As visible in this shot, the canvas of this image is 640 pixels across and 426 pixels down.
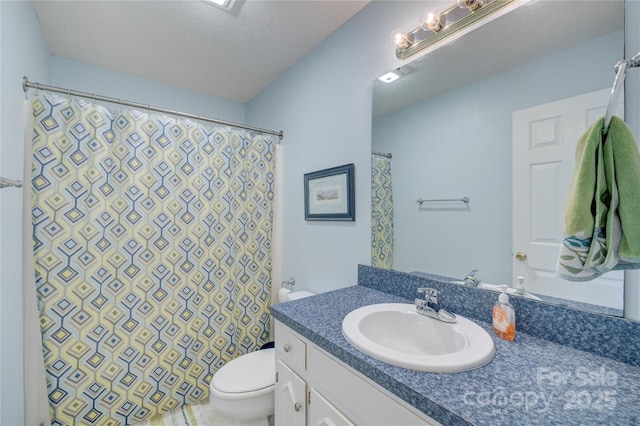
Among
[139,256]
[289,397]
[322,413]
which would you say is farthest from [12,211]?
[322,413]

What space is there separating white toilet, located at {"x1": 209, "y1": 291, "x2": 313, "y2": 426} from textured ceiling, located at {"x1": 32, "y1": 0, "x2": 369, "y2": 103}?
2.02 meters

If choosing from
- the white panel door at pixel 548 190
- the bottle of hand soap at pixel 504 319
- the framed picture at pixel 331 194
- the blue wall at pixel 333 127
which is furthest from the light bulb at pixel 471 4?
the bottle of hand soap at pixel 504 319

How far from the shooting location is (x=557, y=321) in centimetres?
81

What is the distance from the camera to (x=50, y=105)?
135 cm

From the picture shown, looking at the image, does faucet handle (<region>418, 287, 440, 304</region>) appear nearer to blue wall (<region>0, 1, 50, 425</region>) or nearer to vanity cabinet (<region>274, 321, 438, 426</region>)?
vanity cabinet (<region>274, 321, 438, 426</region>)

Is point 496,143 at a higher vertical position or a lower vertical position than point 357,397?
higher

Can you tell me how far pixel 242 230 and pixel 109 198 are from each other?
80cm

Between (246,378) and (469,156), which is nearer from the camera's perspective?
(469,156)

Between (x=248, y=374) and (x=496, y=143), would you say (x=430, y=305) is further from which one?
(x=248, y=374)

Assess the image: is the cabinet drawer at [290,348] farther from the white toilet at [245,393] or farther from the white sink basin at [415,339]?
the white toilet at [245,393]

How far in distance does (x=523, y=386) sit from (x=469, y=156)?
825 mm

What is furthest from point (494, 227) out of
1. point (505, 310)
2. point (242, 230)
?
point (242, 230)

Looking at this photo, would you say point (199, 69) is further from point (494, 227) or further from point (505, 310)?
point (505, 310)

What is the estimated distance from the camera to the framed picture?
5.03 feet
